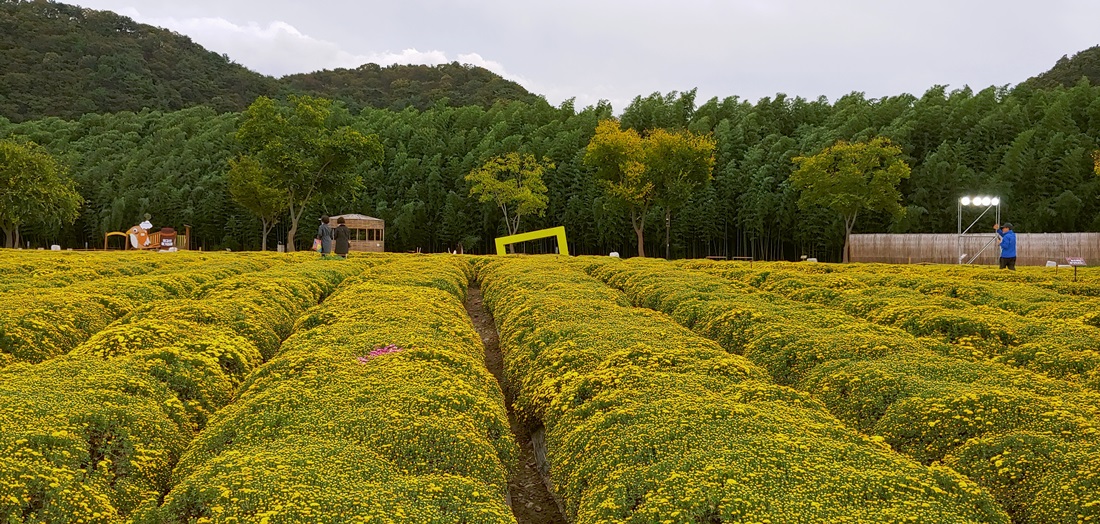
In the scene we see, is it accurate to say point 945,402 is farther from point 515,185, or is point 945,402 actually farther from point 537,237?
point 515,185

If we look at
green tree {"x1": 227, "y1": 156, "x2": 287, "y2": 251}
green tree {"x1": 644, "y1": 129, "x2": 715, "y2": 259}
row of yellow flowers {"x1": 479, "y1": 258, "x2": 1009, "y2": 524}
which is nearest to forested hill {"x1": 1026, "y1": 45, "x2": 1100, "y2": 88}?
green tree {"x1": 644, "y1": 129, "x2": 715, "y2": 259}

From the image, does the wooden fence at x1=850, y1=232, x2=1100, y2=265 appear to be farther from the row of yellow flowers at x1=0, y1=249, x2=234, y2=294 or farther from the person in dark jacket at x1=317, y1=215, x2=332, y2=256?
the row of yellow flowers at x1=0, y1=249, x2=234, y2=294

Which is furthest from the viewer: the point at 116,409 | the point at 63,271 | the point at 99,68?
the point at 99,68

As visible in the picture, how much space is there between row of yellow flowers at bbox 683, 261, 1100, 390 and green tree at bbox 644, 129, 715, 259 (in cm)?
2747

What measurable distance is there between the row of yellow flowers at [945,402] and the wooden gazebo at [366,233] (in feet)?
158

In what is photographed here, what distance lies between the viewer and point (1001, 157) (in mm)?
54625

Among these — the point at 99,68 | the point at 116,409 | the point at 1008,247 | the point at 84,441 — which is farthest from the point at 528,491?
the point at 99,68

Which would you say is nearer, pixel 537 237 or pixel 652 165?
pixel 537 237

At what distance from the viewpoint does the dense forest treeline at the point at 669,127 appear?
53.4m

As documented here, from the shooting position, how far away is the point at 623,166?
47.7 meters

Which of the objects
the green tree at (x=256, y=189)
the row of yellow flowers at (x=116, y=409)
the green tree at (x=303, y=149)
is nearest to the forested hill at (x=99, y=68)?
the green tree at (x=256, y=189)

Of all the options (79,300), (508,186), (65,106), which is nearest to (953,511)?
(79,300)

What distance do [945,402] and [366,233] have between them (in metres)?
54.3

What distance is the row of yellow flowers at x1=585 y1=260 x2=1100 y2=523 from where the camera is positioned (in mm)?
5551
